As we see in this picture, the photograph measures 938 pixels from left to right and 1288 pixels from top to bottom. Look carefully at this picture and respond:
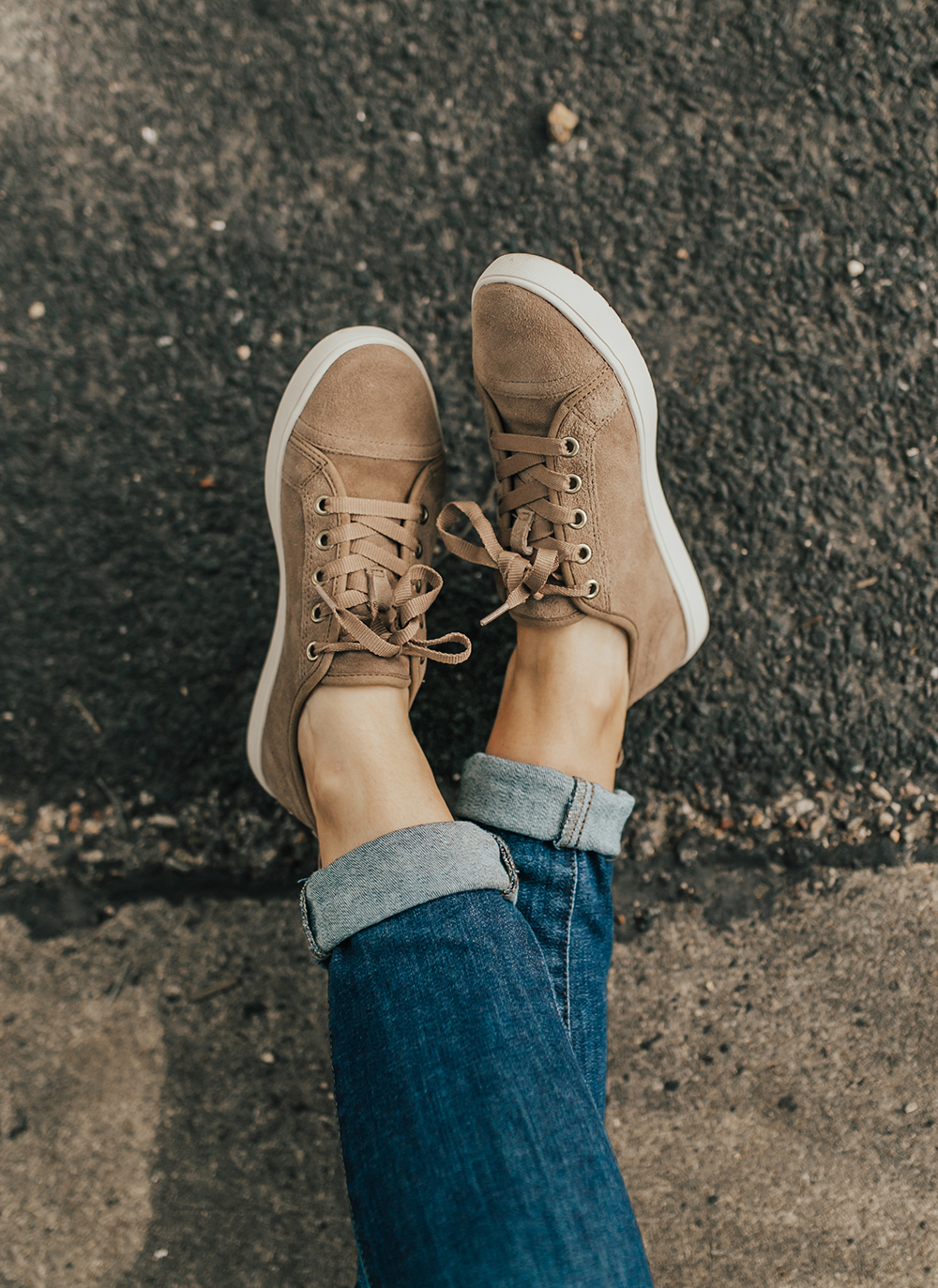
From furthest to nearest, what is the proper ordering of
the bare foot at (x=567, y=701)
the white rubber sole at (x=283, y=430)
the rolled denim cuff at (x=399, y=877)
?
the white rubber sole at (x=283, y=430)
the bare foot at (x=567, y=701)
the rolled denim cuff at (x=399, y=877)

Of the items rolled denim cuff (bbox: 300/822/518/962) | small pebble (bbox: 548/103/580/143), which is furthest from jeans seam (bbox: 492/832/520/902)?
small pebble (bbox: 548/103/580/143)

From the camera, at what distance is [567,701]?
50.3 inches

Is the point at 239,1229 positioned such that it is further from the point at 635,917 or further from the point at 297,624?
the point at 297,624

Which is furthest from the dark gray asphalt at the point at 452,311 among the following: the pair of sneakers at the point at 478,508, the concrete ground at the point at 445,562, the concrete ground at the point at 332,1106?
the concrete ground at the point at 332,1106

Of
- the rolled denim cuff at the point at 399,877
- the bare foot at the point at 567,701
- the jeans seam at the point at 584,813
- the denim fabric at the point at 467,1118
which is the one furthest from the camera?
the bare foot at the point at 567,701

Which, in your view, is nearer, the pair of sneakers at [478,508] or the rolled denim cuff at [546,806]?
the rolled denim cuff at [546,806]

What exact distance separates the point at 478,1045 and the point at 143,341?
53.2 inches

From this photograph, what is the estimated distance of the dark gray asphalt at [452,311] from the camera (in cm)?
146

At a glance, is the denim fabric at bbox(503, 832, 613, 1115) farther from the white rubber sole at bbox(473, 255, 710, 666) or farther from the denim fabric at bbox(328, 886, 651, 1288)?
the white rubber sole at bbox(473, 255, 710, 666)

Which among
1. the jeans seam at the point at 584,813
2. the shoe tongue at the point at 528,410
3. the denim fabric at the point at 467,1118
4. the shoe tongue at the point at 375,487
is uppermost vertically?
the shoe tongue at the point at 528,410

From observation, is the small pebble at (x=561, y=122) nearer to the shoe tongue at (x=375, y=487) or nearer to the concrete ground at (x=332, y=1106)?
the shoe tongue at (x=375, y=487)


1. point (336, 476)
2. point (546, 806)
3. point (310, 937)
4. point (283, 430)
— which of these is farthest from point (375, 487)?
point (310, 937)

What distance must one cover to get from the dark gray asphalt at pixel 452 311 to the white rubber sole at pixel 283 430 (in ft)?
0.33

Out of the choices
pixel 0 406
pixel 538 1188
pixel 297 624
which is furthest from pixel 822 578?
pixel 0 406
